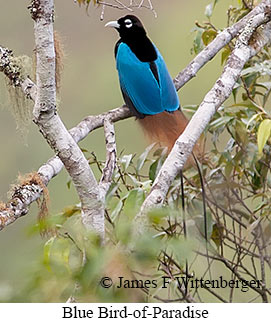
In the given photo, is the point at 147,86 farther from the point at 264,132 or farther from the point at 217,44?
the point at 264,132

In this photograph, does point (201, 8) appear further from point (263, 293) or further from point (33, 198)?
point (33, 198)

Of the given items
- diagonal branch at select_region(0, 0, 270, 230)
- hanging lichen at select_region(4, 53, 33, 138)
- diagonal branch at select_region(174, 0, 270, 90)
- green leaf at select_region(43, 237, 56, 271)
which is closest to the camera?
green leaf at select_region(43, 237, 56, 271)

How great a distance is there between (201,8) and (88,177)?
3104mm

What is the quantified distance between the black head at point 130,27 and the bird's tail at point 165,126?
0.86 ft

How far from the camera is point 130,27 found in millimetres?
2062

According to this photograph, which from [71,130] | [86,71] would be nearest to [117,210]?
[71,130]

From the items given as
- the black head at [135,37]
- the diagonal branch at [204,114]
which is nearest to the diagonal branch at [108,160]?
the diagonal branch at [204,114]

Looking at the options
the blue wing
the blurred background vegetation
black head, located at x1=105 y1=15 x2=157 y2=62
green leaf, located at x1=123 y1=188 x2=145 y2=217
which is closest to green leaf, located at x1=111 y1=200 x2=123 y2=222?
green leaf, located at x1=123 y1=188 x2=145 y2=217

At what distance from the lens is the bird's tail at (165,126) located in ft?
6.37

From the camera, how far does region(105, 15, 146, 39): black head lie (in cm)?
206

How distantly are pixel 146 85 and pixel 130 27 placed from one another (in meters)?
0.20

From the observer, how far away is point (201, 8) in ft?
13.8

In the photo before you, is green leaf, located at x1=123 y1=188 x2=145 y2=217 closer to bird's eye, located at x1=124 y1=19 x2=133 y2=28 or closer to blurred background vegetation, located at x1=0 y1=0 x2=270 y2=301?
bird's eye, located at x1=124 y1=19 x2=133 y2=28
